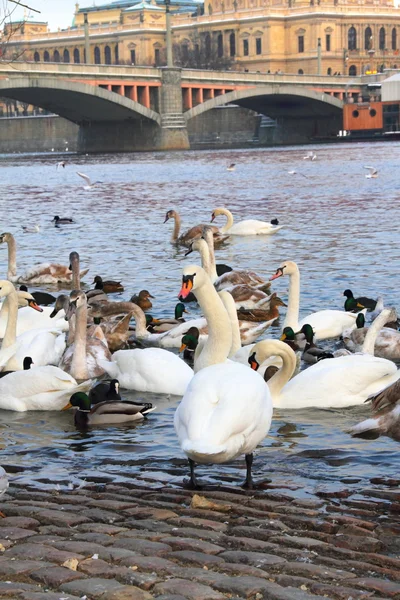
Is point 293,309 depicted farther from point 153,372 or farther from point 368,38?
point 368,38

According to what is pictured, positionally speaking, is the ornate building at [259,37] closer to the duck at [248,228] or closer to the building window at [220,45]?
the building window at [220,45]

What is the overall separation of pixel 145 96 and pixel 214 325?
221 feet

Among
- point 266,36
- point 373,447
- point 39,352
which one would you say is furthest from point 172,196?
point 266,36

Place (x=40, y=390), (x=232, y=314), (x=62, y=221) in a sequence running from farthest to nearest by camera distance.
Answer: (x=62, y=221)
(x=232, y=314)
(x=40, y=390)

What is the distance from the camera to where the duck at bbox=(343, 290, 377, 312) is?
419 inches

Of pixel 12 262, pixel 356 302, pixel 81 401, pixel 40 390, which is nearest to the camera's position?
pixel 81 401

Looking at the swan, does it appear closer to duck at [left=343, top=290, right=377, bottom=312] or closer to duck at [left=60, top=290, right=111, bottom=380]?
duck at [left=343, top=290, right=377, bottom=312]

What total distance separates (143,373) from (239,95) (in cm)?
6911

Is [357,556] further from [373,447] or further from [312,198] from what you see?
[312,198]

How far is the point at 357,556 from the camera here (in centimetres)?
424

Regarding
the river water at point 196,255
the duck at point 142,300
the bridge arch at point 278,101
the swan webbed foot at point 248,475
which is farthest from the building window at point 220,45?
the swan webbed foot at point 248,475

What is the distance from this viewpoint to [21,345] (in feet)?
28.9

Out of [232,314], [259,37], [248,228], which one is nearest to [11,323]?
[232,314]

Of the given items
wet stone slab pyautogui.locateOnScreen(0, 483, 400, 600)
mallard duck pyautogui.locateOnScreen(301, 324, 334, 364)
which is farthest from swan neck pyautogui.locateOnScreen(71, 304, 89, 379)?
wet stone slab pyautogui.locateOnScreen(0, 483, 400, 600)
